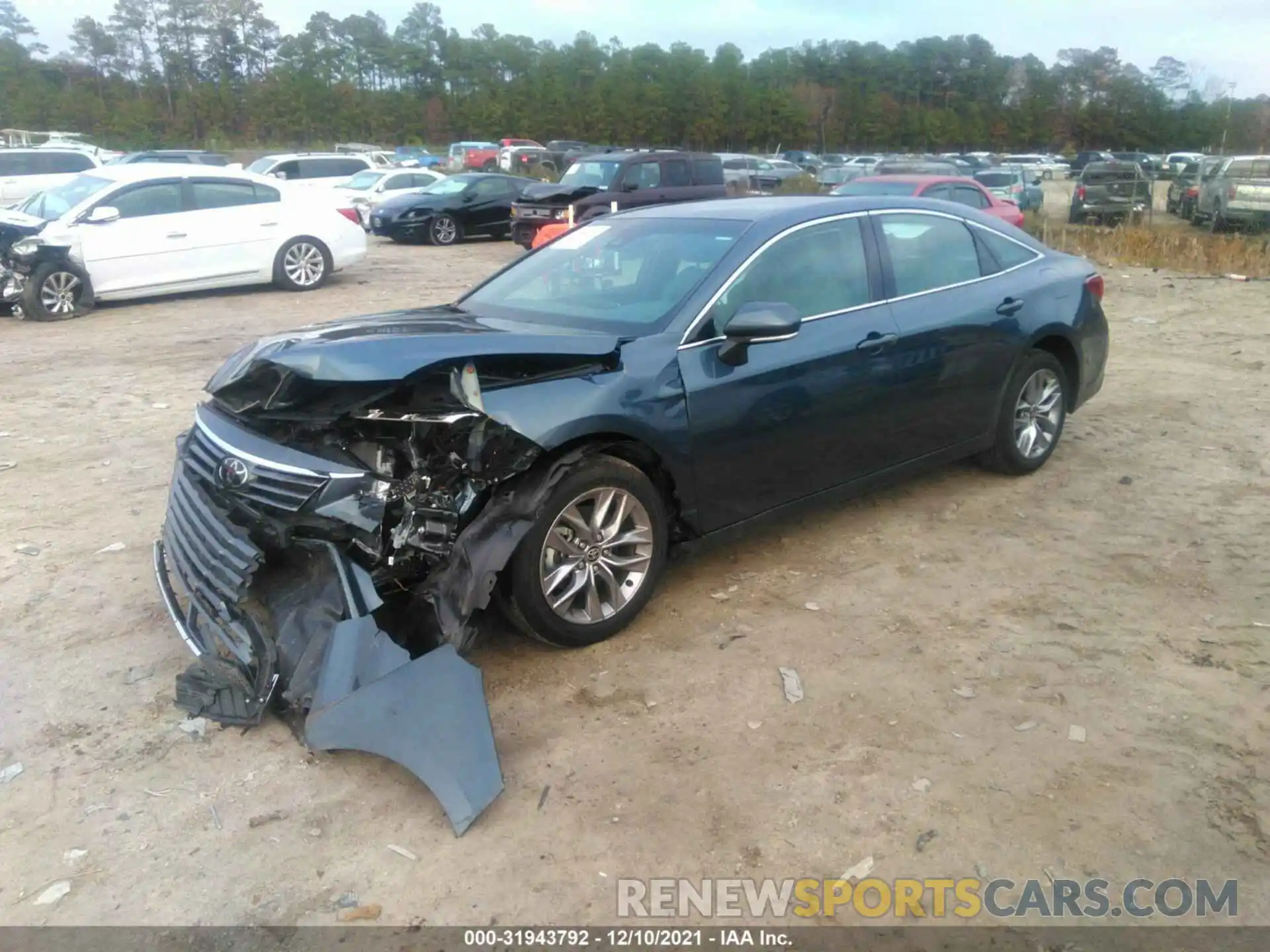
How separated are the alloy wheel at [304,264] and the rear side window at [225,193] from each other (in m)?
0.73

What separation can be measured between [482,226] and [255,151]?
36906 mm

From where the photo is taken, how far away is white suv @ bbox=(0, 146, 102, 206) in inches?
755

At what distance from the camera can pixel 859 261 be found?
497 centimetres

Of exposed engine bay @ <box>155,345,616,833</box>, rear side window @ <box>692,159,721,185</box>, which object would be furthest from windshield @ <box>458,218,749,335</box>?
rear side window @ <box>692,159,721,185</box>

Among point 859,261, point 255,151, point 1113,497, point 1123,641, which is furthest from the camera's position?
point 255,151

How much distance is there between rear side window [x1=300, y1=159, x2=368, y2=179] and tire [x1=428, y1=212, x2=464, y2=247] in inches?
207

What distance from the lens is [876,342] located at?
4.83 m

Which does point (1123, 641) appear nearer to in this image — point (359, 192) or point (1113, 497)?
point (1113, 497)

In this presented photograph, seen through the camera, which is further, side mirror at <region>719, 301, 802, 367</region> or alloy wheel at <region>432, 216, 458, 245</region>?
alloy wheel at <region>432, 216, 458, 245</region>

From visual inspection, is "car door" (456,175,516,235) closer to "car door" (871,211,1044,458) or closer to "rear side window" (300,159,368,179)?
"rear side window" (300,159,368,179)

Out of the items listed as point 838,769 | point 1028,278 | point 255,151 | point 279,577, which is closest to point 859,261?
point 1028,278

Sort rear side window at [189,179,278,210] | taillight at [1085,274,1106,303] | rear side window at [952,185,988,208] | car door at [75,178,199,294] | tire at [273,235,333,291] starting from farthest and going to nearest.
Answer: rear side window at [952,185,988,208]
tire at [273,235,333,291]
rear side window at [189,179,278,210]
car door at [75,178,199,294]
taillight at [1085,274,1106,303]

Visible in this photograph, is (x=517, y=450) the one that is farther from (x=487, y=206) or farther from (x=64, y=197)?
(x=487, y=206)

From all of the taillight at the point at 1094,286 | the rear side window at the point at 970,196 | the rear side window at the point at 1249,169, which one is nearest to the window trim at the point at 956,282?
the taillight at the point at 1094,286
